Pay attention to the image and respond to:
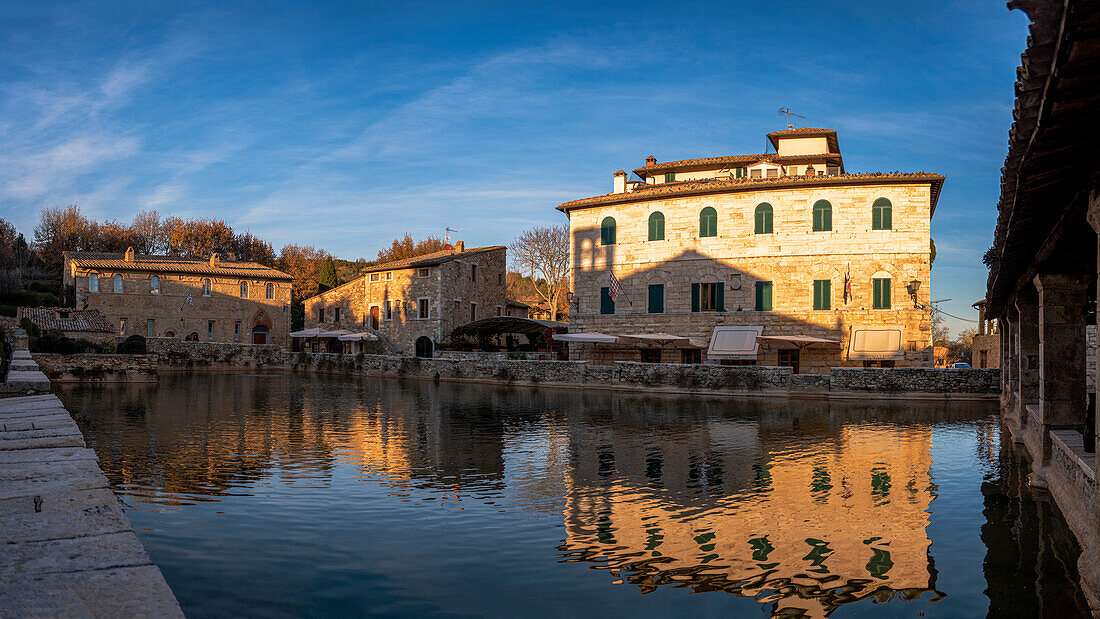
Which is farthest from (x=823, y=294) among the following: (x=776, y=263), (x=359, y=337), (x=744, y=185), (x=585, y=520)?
(x=359, y=337)

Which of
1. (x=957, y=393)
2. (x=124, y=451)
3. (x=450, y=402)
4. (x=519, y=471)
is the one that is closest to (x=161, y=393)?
(x=450, y=402)

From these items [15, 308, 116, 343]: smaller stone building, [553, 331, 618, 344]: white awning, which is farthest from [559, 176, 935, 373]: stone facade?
[15, 308, 116, 343]: smaller stone building

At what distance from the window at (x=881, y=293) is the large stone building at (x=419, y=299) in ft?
76.2

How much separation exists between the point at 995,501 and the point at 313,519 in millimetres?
7902

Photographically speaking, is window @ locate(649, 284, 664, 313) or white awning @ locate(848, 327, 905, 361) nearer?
white awning @ locate(848, 327, 905, 361)

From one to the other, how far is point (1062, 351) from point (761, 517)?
4.79 metres

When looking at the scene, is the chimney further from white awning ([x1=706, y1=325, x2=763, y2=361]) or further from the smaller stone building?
the smaller stone building

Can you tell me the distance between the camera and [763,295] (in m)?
30.4

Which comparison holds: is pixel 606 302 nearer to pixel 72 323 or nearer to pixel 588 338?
pixel 588 338


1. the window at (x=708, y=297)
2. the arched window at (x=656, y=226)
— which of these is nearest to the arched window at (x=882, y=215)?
the window at (x=708, y=297)

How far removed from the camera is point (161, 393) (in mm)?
22188

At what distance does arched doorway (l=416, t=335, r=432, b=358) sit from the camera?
42.9 m

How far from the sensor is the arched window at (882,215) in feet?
94.2

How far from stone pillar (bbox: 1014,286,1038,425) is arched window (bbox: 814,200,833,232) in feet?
56.4
